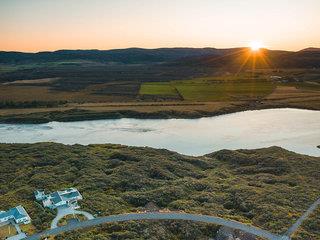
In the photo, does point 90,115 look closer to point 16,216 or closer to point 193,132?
point 193,132

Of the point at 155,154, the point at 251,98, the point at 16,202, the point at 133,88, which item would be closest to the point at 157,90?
the point at 133,88

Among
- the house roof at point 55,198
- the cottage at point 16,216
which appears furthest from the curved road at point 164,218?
the house roof at point 55,198

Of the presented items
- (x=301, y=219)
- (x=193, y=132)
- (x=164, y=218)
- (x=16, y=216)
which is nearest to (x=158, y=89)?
(x=193, y=132)

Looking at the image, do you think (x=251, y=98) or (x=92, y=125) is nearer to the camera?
(x=92, y=125)

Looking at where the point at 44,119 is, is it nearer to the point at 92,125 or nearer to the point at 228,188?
the point at 92,125

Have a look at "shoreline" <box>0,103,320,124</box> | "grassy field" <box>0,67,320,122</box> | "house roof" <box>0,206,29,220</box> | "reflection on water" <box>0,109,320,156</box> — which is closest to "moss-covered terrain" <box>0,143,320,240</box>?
"house roof" <box>0,206,29,220</box>

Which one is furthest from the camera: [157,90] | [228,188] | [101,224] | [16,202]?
[157,90]
